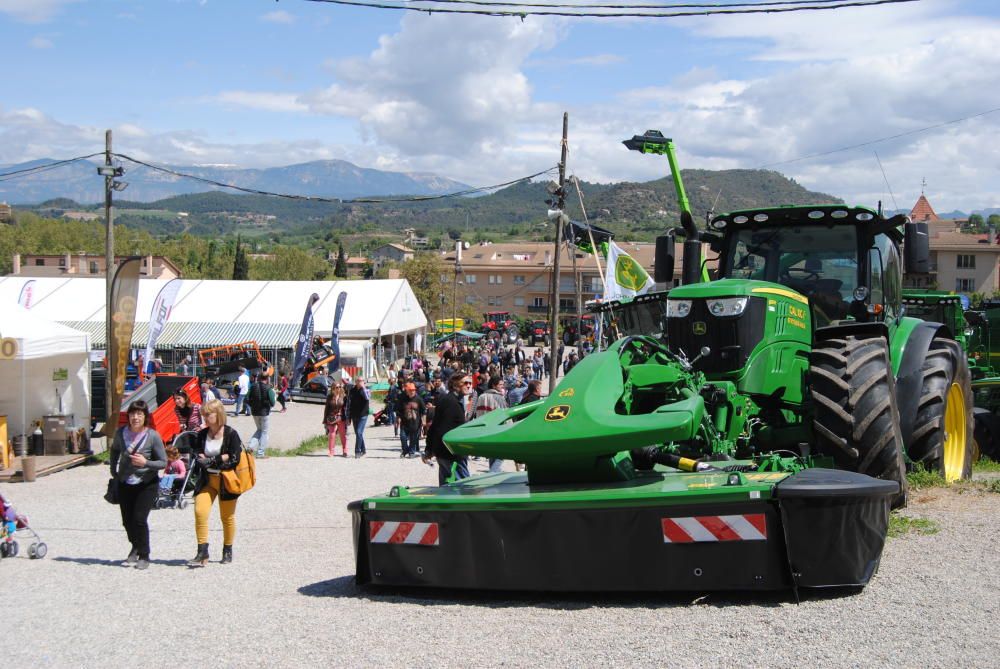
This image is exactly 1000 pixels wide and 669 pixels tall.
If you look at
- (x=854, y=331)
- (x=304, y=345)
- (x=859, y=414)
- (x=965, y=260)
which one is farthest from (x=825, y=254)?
(x=965, y=260)

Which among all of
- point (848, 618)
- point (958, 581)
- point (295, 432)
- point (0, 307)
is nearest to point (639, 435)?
point (848, 618)

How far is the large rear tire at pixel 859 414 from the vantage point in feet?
27.2

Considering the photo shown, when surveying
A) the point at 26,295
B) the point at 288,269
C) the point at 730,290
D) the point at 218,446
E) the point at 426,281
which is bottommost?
the point at 218,446

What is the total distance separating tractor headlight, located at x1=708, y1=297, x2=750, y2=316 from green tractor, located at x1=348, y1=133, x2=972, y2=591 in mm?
14

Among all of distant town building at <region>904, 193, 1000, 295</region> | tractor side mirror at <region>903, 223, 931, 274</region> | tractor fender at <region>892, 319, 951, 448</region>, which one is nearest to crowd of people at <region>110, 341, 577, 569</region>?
tractor fender at <region>892, 319, 951, 448</region>

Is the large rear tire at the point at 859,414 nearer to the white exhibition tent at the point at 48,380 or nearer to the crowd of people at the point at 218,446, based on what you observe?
the crowd of people at the point at 218,446

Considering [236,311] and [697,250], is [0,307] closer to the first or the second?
[697,250]

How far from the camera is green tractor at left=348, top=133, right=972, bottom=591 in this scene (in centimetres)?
654

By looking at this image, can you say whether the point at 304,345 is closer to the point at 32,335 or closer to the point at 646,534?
the point at 32,335

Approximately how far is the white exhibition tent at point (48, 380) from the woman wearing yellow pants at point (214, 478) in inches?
431

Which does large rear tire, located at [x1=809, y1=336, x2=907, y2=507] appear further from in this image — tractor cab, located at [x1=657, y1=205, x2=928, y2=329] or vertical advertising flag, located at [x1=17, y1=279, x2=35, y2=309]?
vertical advertising flag, located at [x1=17, y1=279, x2=35, y2=309]

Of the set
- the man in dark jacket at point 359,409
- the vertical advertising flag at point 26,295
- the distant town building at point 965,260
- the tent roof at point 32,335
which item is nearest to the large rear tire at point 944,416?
the man in dark jacket at point 359,409

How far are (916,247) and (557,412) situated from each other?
16.1 ft

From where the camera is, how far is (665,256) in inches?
433
